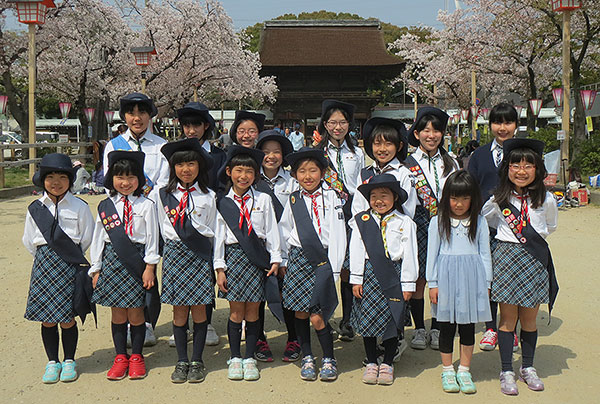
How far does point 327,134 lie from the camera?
13.7 feet

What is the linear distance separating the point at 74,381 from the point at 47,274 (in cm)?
72

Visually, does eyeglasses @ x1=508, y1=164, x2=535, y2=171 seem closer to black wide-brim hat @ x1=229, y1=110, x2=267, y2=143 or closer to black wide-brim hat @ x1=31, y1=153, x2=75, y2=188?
black wide-brim hat @ x1=229, y1=110, x2=267, y2=143

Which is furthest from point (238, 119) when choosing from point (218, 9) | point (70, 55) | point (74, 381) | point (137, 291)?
point (218, 9)

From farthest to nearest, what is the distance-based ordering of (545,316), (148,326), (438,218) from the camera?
(545,316) → (148,326) → (438,218)

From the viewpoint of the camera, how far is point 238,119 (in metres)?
4.18

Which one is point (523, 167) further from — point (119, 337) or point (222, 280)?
point (119, 337)

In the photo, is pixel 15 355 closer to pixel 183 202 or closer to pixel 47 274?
pixel 47 274

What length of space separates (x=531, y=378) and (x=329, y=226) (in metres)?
1.57

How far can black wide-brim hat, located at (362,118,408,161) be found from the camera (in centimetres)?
386

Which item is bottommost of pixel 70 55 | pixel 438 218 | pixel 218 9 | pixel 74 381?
pixel 74 381

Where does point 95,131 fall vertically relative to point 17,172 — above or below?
above

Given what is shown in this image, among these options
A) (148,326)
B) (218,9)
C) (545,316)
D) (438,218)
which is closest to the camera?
(438,218)

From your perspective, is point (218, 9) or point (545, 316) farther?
point (218, 9)

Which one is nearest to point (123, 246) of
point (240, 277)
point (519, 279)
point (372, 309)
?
point (240, 277)
